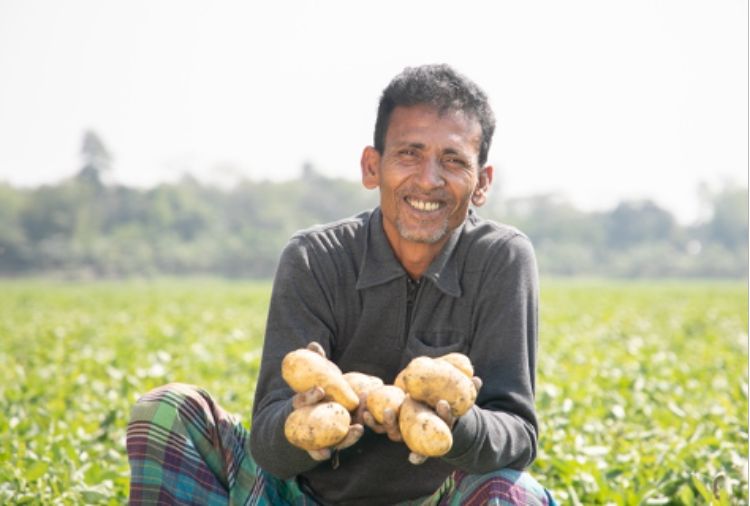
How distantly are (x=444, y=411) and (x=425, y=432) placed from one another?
0.07 meters

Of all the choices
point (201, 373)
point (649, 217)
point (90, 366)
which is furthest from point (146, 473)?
point (649, 217)

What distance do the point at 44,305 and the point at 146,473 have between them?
15993 millimetres

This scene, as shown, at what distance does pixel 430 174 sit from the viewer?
7.19 ft

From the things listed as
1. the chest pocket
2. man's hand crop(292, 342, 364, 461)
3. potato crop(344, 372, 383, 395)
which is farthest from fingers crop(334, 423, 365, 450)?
the chest pocket

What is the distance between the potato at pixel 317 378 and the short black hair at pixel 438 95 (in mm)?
638

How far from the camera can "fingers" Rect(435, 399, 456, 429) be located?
1.80 m

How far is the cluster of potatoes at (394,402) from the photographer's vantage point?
1773 millimetres

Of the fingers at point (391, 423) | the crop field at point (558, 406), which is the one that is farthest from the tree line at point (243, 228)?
the fingers at point (391, 423)

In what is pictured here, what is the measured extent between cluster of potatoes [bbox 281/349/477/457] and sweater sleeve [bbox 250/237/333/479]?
126 mm

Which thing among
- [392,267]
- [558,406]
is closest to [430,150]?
[392,267]

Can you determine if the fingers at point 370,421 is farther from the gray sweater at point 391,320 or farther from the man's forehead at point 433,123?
the man's forehead at point 433,123

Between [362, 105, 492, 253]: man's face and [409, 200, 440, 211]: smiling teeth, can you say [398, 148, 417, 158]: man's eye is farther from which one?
[409, 200, 440, 211]: smiling teeth

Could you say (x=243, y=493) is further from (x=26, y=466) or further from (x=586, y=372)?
(x=586, y=372)

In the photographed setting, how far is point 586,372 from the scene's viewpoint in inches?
221
